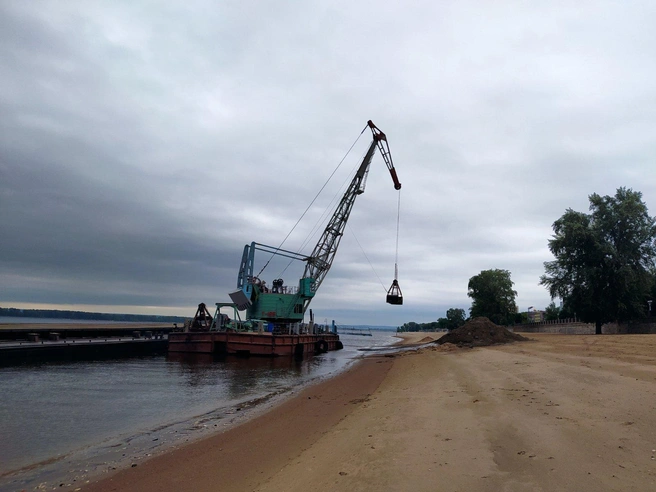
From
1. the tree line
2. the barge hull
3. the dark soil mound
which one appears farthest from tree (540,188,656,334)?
the barge hull

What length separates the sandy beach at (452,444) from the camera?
4.91 m

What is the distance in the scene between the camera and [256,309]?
44.7m

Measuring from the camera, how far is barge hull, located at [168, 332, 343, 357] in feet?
116

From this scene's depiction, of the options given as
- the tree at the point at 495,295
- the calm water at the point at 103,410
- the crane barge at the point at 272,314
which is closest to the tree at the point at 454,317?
the tree at the point at 495,295

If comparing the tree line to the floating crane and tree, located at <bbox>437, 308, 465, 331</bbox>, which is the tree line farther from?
tree, located at <bbox>437, 308, 465, 331</bbox>

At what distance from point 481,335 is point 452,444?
96.0ft

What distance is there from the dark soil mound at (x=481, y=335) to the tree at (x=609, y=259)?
Answer: 1004 centimetres

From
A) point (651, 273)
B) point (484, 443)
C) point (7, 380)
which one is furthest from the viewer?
point (651, 273)

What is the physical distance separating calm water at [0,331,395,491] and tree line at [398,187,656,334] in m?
29.9

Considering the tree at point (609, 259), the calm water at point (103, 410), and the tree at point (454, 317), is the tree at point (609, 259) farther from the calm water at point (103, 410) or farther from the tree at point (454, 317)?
the tree at point (454, 317)

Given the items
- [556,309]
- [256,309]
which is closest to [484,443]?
[256,309]

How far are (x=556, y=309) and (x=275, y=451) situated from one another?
120m

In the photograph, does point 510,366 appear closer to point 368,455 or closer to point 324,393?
point 324,393

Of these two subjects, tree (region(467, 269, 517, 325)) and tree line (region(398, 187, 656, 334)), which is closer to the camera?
tree line (region(398, 187, 656, 334))
